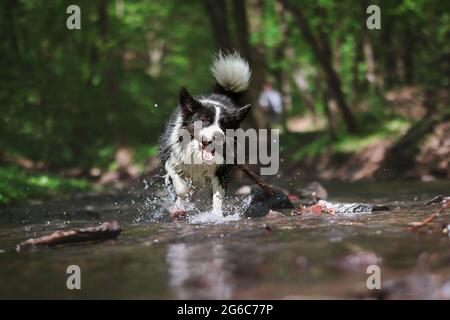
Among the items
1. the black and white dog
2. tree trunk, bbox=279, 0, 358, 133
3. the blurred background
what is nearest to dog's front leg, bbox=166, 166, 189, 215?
the black and white dog

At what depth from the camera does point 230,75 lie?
25.6 feet

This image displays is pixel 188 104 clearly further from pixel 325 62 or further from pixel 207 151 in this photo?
pixel 325 62

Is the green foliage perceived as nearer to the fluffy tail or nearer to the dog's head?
the fluffy tail

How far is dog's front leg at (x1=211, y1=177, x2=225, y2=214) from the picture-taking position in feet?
21.4

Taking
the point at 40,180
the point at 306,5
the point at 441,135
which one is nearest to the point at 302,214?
the point at 40,180

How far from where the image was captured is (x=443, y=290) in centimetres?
286

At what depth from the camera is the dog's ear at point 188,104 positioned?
21.0 ft

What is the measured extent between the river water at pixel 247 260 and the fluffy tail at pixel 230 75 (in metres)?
2.51

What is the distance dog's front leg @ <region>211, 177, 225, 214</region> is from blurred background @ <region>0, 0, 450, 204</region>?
478 centimetres

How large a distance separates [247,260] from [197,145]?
3026 mm

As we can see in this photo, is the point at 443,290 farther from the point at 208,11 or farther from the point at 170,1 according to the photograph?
the point at 170,1

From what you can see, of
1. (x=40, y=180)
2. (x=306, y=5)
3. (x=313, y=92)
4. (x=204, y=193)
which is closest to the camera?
(x=204, y=193)

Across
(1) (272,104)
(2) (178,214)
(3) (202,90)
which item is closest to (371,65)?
(1) (272,104)
